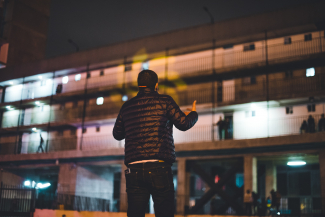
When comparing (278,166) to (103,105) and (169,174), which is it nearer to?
(103,105)

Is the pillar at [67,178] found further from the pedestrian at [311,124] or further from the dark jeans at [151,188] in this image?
the dark jeans at [151,188]

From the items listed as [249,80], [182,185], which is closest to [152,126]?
[182,185]

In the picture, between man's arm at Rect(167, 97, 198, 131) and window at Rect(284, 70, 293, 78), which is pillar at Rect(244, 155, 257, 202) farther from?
man's arm at Rect(167, 97, 198, 131)

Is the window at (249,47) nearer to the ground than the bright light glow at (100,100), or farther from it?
farther from it

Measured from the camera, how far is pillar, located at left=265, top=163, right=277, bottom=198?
31.3 meters

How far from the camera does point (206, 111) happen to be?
106ft

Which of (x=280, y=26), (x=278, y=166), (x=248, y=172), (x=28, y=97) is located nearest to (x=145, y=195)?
(x=248, y=172)

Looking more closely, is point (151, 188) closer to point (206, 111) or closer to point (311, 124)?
point (311, 124)

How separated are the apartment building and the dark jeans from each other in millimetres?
21770

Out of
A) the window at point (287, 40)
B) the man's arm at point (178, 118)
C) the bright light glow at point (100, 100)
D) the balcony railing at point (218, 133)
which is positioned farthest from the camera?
the bright light glow at point (100, 100)

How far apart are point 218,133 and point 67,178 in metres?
14.5

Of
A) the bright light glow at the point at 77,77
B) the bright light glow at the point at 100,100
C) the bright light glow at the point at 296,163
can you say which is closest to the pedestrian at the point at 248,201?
the bright light glow at the point at 296,163

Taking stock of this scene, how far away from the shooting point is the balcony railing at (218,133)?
93.8 feet

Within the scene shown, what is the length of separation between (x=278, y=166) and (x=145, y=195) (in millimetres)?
32839
